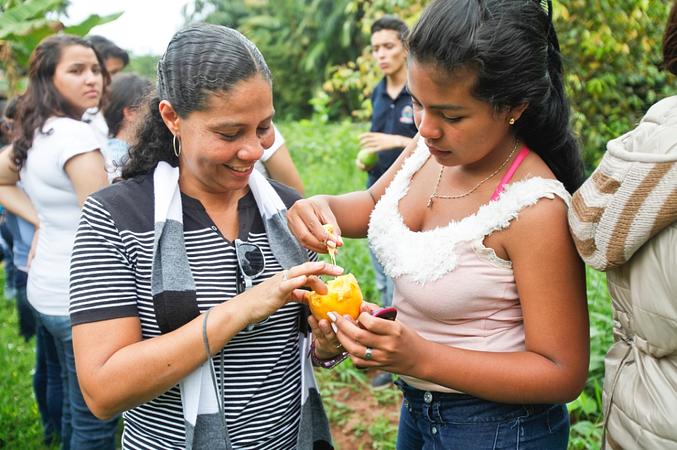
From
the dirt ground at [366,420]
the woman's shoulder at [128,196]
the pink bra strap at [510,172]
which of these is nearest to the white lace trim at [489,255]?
the pink bra strap at [510,172]

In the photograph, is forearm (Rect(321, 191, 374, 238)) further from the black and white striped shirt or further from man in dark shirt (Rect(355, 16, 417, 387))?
man in dark shirt (Rect(355, 16, 417, 387))

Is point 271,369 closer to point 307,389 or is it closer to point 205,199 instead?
point 307,389

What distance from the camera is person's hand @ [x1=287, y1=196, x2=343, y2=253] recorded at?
1.92 metres

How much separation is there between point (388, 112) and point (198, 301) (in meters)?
3.78

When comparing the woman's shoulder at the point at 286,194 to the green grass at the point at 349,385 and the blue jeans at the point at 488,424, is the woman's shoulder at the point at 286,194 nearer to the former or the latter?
the blue jeans at the point at 488,424

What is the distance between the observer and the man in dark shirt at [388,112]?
4852 mm

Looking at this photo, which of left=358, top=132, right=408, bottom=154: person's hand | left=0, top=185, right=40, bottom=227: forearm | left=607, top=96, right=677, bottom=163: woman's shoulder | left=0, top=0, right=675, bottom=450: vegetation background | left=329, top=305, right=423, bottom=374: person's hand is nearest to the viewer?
left=607, top=96, right=677, bottom=163: woman's shoulder

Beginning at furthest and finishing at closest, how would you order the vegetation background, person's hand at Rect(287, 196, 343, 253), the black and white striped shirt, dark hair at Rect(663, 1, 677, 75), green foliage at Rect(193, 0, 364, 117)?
green foliage at Rect(193, 0, 364, 117) < the vegetation background < person's hand at Rect(287, 196, 343, 253) < the black and white striped shirt < dark hair at Rect(663, 1, 677, 75)

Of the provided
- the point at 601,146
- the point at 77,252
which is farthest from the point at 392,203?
the point at 601,146

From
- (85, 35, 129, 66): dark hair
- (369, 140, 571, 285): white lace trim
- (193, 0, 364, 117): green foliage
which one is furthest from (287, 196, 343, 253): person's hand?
(193, 0, 364, 117): green foliage

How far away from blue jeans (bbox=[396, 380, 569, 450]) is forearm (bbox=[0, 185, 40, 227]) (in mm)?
2962

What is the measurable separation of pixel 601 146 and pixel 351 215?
19.1 ft

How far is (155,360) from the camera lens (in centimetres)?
163

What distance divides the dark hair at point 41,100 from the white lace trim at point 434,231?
2159mm
